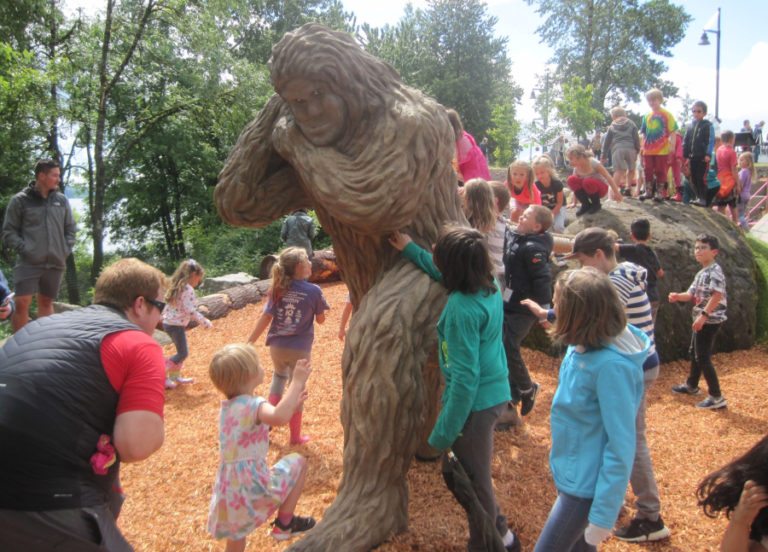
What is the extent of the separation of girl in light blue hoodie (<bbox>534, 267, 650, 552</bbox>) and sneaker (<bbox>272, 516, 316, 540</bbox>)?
1.19 meters

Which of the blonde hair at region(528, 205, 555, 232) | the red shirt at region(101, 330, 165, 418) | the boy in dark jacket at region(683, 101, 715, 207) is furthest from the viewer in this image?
the boy in dark jacket at region(683, 101, 715, 207)

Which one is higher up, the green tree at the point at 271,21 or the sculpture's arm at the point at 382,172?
the green tree at the point at 271,21

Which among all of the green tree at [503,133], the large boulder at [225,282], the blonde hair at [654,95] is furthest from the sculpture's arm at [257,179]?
the green tree at [503,133]

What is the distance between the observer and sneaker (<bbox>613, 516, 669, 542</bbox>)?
8.86 feet

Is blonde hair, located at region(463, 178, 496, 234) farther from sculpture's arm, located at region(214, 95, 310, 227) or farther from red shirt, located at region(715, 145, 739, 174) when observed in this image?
red shirt, located at region(715, 145, 739, 174)

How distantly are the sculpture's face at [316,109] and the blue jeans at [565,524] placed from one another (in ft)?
6.14

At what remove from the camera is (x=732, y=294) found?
5.73 m

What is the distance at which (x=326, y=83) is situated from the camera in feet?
8.25

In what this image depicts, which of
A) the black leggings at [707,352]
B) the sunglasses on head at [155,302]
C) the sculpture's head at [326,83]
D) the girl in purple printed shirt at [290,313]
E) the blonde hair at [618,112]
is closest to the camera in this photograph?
the sunglasses on head at [155,302]

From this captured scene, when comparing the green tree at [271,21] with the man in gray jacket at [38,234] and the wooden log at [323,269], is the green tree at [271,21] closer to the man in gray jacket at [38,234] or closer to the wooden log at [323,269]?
→ the wooden log at [323,269]

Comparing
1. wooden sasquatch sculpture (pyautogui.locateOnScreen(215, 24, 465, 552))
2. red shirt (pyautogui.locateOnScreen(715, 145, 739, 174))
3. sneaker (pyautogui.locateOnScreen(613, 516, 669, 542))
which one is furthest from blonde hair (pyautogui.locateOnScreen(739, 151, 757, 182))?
wooden sasquatch sculpture (pyautogui.locateOnScreen(215, 24, 465, 552))

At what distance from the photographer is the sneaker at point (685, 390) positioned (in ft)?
15.4

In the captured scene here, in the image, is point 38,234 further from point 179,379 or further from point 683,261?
point 683,261

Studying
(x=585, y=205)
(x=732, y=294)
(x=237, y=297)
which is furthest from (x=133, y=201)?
(x=732, y=294)
